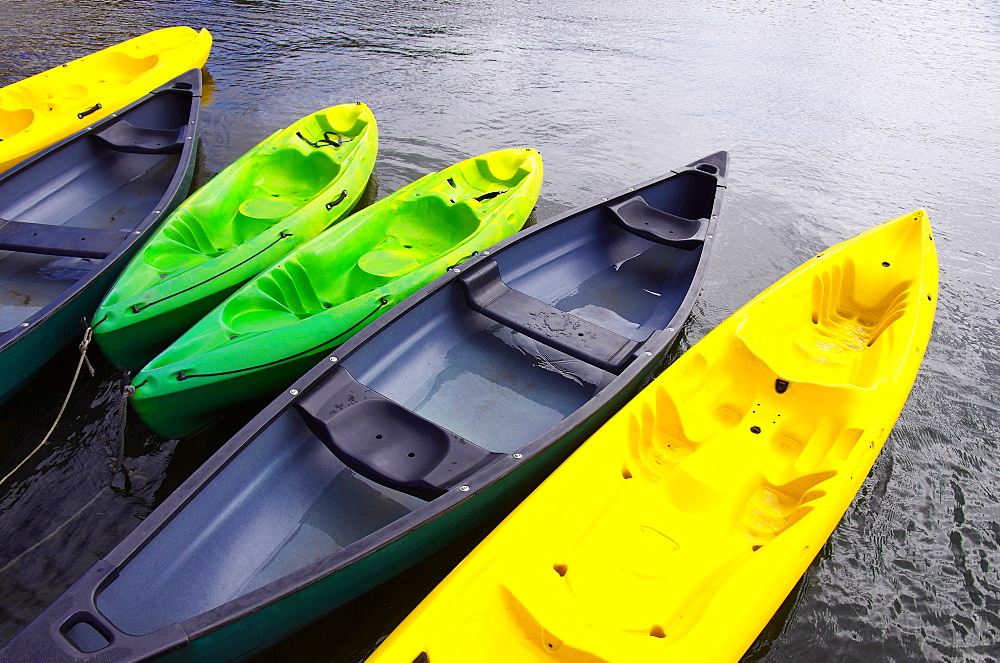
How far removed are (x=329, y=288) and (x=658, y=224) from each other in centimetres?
286

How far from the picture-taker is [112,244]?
495 cm

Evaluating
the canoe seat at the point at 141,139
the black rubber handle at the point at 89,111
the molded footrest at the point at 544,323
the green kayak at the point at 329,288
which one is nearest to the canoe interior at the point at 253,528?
the green kayak at the point at 329,288

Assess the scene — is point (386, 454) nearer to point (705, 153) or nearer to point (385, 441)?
point (385, 441)

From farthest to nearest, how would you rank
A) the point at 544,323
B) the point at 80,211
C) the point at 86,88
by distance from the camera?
the point at 86,88, the point at 80,211, the point at 544,323

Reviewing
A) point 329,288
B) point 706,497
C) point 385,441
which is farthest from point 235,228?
point 706,497

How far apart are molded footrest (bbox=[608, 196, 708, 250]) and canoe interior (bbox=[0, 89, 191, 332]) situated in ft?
13.3

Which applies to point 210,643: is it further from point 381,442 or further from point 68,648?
point 381,442

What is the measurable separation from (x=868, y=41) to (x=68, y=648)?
16435 mm

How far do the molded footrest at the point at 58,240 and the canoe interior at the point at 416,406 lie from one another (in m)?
2.43

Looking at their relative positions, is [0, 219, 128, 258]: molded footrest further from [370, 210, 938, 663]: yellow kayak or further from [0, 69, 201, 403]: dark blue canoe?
[370, 210, 938, 663]: yellow kayak

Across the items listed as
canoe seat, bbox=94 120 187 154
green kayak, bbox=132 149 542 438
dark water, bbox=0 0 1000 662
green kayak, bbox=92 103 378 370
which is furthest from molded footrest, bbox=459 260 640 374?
canoe seat, bbox=94 120 187 154

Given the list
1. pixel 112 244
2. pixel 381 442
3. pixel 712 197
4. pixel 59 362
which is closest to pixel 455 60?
pixel 712 197

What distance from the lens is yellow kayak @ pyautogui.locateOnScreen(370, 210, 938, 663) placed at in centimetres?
267

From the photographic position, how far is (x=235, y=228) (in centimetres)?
559
